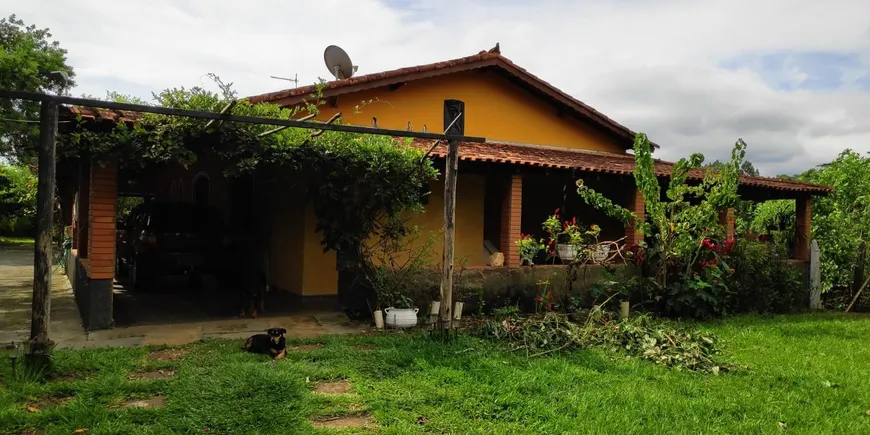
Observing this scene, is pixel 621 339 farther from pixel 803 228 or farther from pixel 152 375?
pixel 803 228

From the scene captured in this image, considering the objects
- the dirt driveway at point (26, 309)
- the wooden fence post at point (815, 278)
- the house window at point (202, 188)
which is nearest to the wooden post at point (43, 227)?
the dirt driveway at point (26, 309)

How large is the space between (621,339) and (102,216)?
6748 mm

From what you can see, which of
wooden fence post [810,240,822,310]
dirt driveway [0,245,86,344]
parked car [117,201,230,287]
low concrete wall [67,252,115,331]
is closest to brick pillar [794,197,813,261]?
wooden fence post [810,240,822,310]

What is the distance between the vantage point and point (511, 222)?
960 cm

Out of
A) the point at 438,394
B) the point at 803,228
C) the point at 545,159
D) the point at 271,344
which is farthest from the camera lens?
the point at 803,228

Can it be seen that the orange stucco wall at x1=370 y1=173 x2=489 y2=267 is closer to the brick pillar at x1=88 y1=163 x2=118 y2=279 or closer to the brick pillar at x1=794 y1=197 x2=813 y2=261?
the brick pillar at x1=88 y1=163 x2=118 y2=279

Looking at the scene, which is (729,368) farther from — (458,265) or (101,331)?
(101,331)

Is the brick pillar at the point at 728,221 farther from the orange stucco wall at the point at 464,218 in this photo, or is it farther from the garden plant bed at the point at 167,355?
the garden plant bed at the point at 167,355

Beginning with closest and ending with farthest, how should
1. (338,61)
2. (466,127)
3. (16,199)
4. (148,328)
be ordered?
(148,328), (338,61), (466,127), (16,199)

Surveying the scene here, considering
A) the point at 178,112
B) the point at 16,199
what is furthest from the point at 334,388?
the point at 16,199

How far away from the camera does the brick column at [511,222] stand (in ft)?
31.3

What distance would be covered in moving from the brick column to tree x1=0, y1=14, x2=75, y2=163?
16729mm

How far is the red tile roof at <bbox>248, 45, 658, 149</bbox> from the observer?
33.0 ft

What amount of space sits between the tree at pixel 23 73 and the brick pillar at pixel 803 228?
22.2 meters
